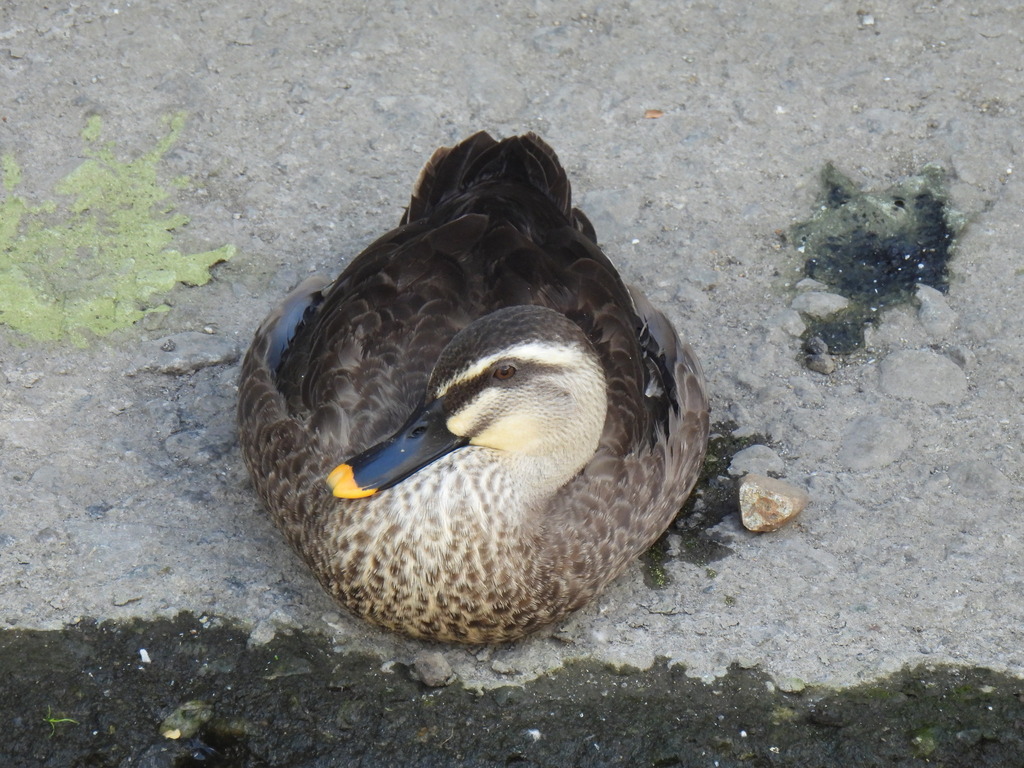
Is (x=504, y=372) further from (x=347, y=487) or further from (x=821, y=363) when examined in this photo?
(x=821, y=363)

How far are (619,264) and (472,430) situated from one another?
1969 millimetres

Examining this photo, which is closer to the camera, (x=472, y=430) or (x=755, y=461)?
(x=472, y=430)

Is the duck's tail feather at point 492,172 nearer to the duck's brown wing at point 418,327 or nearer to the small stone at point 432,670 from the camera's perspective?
the duck's brown wing at point 418,327

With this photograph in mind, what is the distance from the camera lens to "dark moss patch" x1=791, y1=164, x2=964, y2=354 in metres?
5.11

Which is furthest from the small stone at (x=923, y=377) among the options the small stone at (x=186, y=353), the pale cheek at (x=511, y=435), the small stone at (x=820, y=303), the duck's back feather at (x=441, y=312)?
the small stone at (x=186, y=353)

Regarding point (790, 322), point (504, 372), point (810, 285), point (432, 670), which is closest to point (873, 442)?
point (790, 322)

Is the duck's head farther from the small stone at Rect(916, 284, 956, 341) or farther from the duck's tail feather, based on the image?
the small stone at Rect(916, 284, 956, 341)

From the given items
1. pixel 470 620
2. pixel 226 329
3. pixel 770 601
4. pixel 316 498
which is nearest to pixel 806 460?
pixel 770 601

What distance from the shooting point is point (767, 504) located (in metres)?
4.19

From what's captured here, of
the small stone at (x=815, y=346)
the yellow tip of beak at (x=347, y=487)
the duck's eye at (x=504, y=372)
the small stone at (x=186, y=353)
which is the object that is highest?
the duck's eye at (x=504, y=372)

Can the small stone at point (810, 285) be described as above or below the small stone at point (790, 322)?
above

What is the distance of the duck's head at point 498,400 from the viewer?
3.51m

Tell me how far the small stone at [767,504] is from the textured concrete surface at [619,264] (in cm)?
7

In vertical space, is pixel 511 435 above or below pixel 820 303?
above
